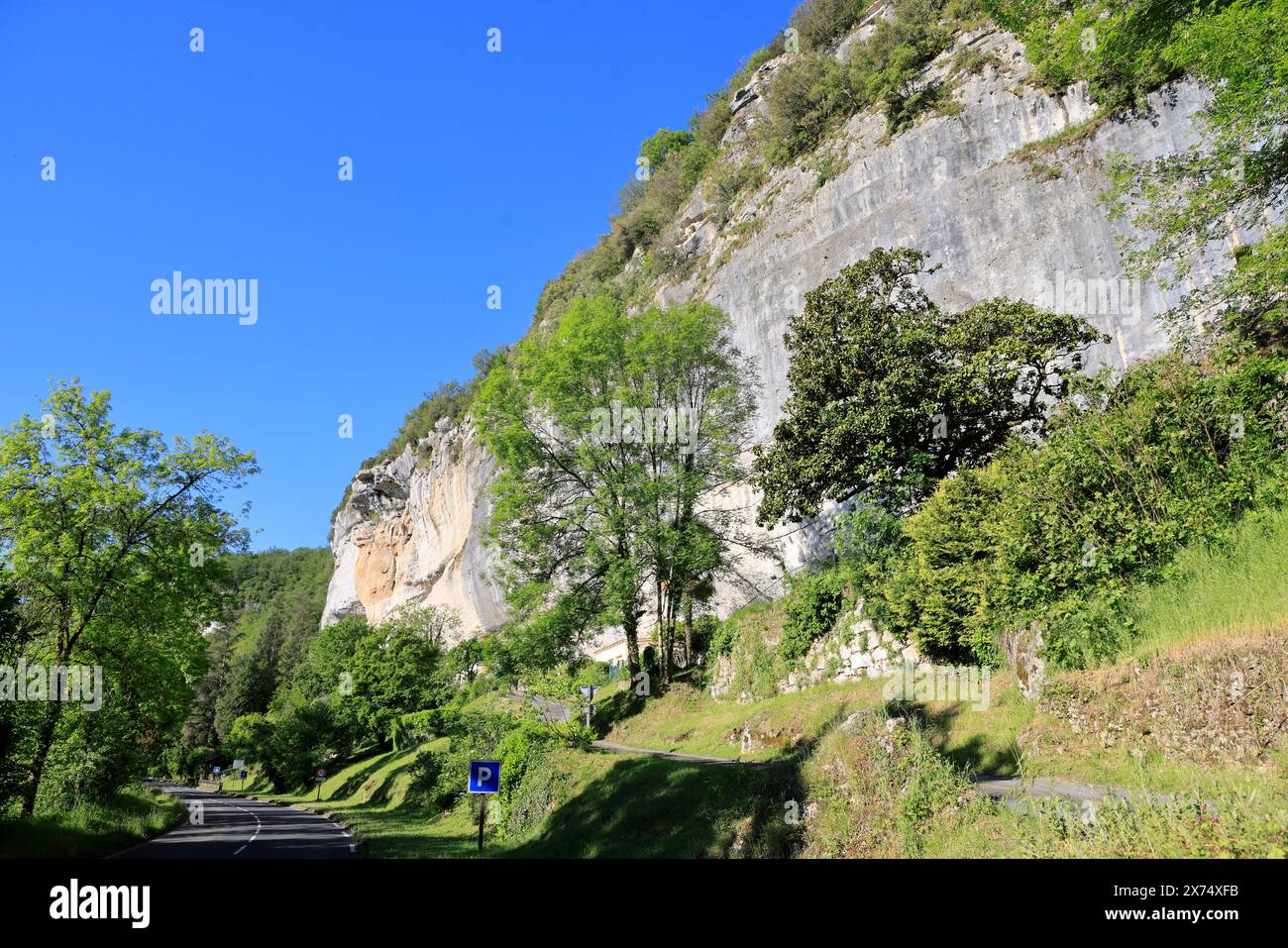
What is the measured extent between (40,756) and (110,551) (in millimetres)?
4921

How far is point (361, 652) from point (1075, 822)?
51706 millimetres

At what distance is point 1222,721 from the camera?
6984 millimetres

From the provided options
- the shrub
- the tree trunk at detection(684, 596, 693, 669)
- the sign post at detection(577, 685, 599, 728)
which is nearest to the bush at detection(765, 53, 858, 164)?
the shrub

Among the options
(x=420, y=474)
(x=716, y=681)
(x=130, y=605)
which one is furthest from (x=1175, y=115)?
(x=420, y=474)

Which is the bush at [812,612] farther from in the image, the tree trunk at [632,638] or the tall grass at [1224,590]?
the tall grass at [1224,590]

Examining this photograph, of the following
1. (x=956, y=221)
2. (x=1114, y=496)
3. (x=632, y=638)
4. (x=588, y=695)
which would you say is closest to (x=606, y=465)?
(x=632, y=638)

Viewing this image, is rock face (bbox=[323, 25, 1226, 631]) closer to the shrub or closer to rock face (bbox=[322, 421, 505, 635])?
the shrub

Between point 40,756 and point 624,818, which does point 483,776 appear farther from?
point 40,756

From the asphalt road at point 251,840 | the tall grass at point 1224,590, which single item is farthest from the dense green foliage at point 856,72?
the asphalt road at point 251,840

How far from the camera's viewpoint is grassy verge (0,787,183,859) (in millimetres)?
12961

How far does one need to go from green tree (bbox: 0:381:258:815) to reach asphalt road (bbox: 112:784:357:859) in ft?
11.1

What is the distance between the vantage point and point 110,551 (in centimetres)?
1752

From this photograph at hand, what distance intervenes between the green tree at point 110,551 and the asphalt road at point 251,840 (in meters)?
3.37
